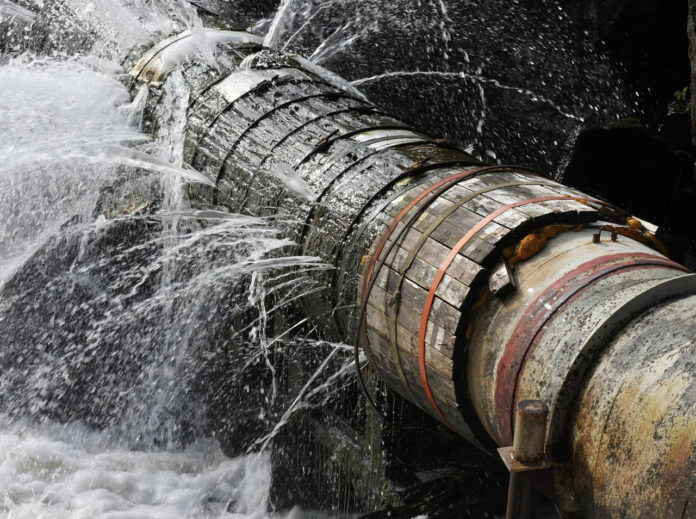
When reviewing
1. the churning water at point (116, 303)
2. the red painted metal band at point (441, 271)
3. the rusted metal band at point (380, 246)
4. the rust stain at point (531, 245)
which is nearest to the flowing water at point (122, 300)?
the churning water at point (116, 303)

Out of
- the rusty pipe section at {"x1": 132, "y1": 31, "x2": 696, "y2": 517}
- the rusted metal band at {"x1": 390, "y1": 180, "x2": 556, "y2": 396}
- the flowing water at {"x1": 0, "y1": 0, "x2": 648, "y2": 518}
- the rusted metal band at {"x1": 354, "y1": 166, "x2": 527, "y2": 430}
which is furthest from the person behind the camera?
the flowing water at {"x1": 0, "y1": 0, "x2": 648, "y2": 518}

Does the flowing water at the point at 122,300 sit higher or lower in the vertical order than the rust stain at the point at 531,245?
lower

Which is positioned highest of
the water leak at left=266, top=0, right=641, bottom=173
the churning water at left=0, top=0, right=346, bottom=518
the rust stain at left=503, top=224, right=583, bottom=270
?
the water leak at left=266, top=0, right=641, bottom=173

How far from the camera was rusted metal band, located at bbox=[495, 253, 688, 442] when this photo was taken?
2.55 metres

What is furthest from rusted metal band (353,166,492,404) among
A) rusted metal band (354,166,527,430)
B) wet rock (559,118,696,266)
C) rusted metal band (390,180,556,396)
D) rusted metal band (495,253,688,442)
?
wet rock (559,118,696,266)

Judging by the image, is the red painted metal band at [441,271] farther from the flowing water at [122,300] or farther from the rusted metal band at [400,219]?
the flowing water at [122,300]

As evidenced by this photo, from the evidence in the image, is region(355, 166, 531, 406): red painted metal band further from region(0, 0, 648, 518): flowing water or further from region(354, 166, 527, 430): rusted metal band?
region(0, 0, 648, 518): flowing water

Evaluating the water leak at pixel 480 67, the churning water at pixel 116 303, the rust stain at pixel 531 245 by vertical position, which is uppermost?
the water leak at pixel 480 67

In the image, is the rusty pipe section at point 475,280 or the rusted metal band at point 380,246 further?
the rusted metal band at point 380,246

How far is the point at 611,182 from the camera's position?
600 centimetres

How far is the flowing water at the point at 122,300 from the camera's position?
4.71 metres

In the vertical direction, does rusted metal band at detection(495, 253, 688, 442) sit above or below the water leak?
below

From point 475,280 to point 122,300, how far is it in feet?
12.6

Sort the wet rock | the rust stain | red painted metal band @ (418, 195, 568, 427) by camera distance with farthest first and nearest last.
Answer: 1. the wet rock
2. red painted metal band @ (418, 195, 568, 427)
3. the rust stain
